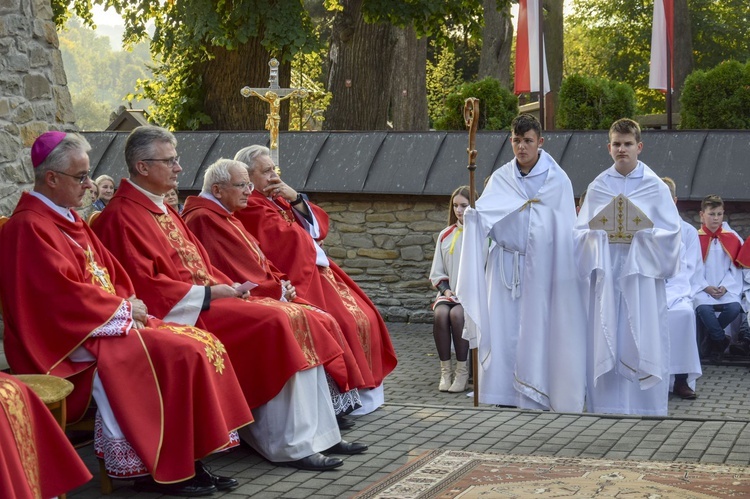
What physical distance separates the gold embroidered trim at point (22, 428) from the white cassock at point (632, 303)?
4.61m

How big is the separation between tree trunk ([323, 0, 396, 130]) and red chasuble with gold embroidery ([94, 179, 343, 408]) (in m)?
11.0

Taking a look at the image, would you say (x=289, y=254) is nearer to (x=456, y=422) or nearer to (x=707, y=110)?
(x=456, y=422)

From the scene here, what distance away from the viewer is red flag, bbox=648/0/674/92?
48.7ft

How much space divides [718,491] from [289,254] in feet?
10.2

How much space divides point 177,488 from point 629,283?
3.96 metres

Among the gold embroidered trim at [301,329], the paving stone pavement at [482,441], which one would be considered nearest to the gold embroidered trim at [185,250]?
the gold embroidered trim at [301,329]

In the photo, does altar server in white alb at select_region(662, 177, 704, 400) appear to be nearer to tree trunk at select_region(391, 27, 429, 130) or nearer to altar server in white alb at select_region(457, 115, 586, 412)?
altar server in white alb at select_region(457, 115, 586, 412)

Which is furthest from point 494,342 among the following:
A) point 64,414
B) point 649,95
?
point 649,95

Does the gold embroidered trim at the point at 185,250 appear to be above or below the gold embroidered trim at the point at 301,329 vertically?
above

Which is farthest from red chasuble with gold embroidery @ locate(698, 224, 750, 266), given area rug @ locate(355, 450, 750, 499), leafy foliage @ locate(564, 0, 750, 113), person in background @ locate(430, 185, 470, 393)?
leafy foliage @ locate(564, 0, 750, 113)

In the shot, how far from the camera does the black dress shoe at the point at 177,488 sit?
5.59 metres

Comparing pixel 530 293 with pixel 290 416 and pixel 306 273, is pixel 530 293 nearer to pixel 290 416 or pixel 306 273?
pixel 306 273

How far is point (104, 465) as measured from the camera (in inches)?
218

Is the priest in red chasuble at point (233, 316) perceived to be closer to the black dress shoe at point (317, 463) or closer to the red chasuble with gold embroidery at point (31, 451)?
the black dress shoe at point (317, 463)
